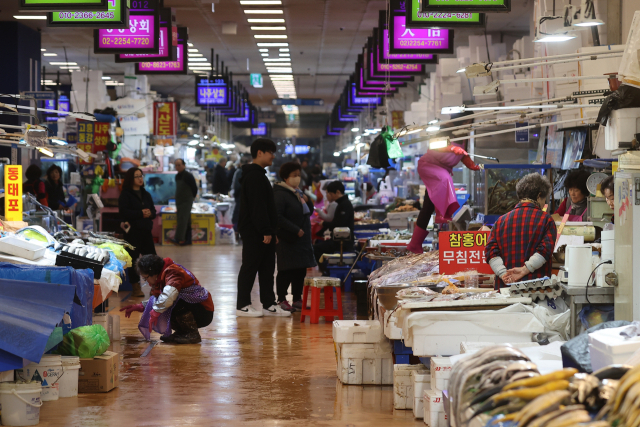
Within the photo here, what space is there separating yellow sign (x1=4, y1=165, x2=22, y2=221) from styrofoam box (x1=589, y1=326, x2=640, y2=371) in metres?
5.67

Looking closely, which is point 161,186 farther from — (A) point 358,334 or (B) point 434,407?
(B) point 434,407

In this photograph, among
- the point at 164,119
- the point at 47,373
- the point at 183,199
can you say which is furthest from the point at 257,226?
the point at 164,119

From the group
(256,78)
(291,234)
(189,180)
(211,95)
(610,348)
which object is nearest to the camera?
(610,348)

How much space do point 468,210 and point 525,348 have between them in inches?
198

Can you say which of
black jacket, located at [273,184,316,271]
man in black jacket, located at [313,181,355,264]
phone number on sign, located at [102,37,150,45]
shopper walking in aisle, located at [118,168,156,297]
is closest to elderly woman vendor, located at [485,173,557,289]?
black jacket, located at [273,184,316,271]

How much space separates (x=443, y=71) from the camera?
43.0ft

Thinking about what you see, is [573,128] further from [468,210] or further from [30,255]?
[30,255]

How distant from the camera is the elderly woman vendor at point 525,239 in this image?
5.21 metres

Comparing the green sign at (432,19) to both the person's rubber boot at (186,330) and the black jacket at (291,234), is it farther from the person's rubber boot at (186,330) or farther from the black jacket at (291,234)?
the person's rubber boot at (186,330)

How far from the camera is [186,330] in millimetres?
7070

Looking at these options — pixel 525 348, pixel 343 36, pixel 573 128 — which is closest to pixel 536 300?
pixel 525 348

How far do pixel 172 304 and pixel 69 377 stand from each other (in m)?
1.74

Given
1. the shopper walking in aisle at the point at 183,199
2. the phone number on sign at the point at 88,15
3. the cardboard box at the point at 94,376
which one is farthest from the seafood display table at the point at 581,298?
the shopper walking in aisle at the point at 183,199

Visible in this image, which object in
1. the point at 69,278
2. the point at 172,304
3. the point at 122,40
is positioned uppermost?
the point at 122,40
